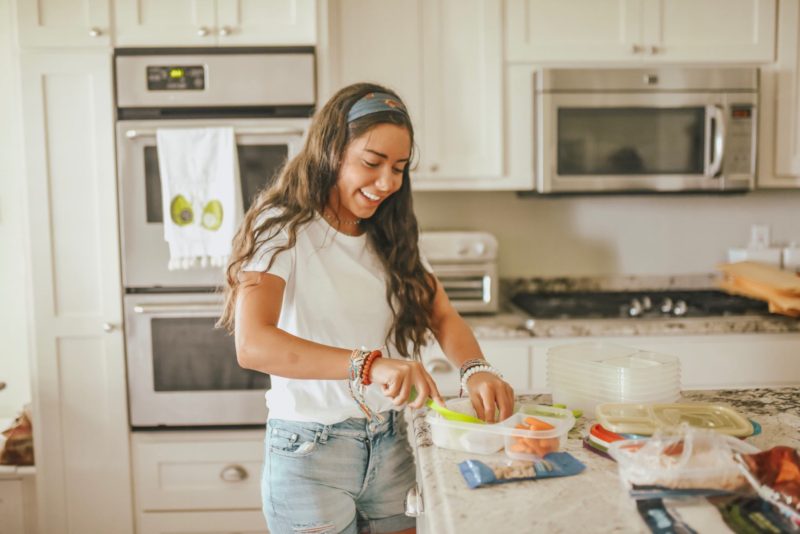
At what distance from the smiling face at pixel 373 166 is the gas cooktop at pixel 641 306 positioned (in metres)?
1.37

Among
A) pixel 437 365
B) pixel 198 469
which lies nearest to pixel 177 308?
pixel 198 469

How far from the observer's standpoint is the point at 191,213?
2369mm

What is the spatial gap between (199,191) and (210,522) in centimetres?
116

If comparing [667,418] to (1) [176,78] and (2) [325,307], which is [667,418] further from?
(1) [176,78]

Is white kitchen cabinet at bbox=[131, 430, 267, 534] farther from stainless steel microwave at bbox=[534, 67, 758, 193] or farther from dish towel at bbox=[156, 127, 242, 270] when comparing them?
stainless steel microwave at bbox=[534, 67, 758, 193]

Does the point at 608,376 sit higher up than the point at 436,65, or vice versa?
the point at 436,65

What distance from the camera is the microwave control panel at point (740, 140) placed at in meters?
2.62

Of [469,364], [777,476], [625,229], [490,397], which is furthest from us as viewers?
[625,229]

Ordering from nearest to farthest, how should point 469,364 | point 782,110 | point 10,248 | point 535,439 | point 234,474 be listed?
point 535,439 < point 469,364 < point 234,474 < point 782,110 < point 10,248

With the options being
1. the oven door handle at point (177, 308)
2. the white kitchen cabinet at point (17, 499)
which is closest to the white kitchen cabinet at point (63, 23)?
the oven door handle at point (177, 308)

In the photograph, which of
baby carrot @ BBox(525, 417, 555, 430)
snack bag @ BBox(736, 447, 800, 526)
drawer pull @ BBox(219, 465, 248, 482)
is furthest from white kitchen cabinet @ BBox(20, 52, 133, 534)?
snack bag @ BBox(736, 447, 800, 526)

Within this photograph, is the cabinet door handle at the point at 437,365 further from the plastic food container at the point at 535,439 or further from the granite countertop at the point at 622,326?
the plastic food container at the point at 535,439

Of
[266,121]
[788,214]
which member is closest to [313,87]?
[266,121]

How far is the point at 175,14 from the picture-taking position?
7.84 feet
